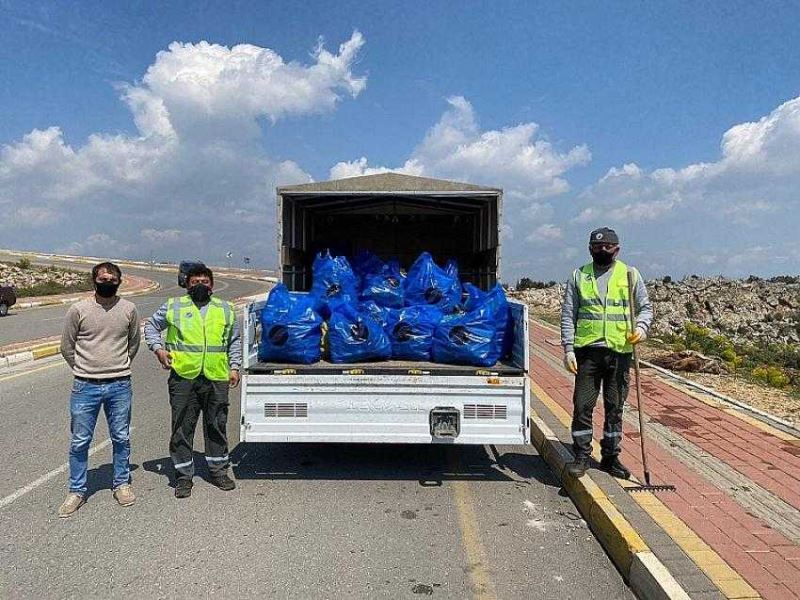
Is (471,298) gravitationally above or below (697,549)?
above

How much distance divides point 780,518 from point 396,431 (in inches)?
109

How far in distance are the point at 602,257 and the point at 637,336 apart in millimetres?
676

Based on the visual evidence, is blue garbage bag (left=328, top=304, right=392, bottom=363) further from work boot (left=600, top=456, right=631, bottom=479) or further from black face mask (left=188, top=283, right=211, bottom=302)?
work boot (left=600, top=456, right=631, bottom=479)

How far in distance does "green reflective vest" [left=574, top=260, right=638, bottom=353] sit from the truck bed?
2.11 feet

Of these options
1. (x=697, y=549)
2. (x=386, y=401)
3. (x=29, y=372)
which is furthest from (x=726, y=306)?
(x=29, y=372)

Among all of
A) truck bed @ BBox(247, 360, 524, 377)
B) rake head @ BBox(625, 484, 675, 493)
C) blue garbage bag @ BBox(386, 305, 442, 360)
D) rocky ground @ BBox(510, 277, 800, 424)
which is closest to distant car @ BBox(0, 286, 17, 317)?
rocky ground @ BBox(510, 277, 800, 424)

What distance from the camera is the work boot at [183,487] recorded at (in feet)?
15.5

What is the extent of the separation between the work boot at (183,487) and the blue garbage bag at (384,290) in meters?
2.66

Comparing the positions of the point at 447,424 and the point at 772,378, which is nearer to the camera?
the point at 447,424

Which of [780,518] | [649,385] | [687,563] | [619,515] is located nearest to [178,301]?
[619,515]

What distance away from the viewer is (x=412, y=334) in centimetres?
542

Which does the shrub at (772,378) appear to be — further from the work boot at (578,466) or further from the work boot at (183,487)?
the work boot at (183,487)

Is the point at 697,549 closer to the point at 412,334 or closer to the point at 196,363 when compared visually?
the point at 412,334

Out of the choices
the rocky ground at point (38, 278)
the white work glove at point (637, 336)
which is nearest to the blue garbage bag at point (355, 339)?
the white work glove at point (637, 336)
